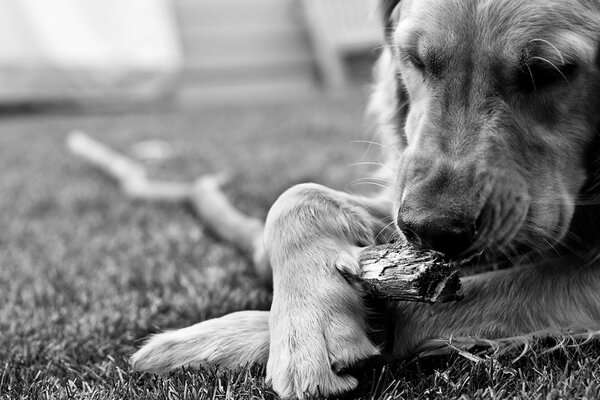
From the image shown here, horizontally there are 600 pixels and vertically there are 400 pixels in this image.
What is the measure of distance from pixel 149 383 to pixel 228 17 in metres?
12.1

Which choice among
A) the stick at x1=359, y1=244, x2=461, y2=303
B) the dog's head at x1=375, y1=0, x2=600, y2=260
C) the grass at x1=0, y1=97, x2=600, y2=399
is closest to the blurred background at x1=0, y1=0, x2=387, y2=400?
the grass at x1=0, y1=97, x2=600, y2=399

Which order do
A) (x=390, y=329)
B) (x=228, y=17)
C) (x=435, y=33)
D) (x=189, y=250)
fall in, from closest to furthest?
(x=390, y=329) < (x=435, y=33) < (x=189, y=250) < (x=228, y=17)

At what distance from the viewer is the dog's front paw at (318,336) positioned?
5.46ft

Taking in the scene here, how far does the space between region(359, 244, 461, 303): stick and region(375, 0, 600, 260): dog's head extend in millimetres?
148

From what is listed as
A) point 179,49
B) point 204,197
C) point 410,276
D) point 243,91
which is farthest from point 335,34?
point 410,276

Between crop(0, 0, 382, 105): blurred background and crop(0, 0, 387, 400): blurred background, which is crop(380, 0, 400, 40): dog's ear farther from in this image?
crop(0, 0, 382, 105): blurred background

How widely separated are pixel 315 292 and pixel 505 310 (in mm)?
517

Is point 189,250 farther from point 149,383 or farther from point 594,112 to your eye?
point 594,112

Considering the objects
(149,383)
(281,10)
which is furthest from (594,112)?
(281,10)

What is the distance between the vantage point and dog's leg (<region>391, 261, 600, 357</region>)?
192cm

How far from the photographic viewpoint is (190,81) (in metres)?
12.4

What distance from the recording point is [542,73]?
6.50 ft

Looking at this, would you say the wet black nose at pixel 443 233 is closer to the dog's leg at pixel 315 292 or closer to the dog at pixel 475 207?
the dog at pixel 475 207

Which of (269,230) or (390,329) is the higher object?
(269,230)
